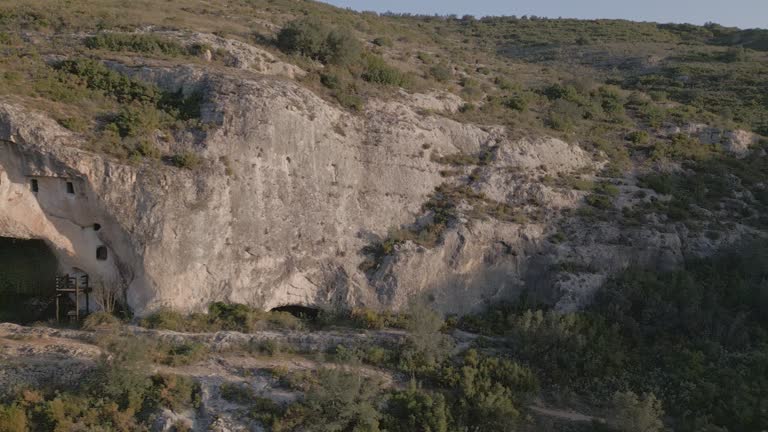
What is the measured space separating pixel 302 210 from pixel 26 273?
8766 mm

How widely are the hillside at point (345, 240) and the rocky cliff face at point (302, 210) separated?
7cm

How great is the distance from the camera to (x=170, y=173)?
16906mm

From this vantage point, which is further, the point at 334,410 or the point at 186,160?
the point at 186,160

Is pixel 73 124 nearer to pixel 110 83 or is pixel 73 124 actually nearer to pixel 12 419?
pixel 110 83

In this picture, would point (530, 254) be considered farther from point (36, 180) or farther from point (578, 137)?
point (36, 180)

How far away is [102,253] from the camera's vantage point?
55.4ft

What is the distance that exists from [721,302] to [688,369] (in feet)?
14.7

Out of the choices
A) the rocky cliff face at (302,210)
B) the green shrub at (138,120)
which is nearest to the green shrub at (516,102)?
the rocky cliff face at (302,210)

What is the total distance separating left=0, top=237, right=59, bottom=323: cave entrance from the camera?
58.4 feet

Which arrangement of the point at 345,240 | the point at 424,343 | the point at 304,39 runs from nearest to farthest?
the point at 424,343
the point at 345,240
the point at 304,39

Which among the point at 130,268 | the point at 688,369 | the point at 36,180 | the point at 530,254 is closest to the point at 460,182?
the point at 530,254

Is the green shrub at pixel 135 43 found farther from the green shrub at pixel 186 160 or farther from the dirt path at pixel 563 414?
the dirt path at pixel 563 414

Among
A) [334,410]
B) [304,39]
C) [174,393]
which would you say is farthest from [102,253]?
[304,39]

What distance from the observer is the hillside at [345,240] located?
14.1 meters
